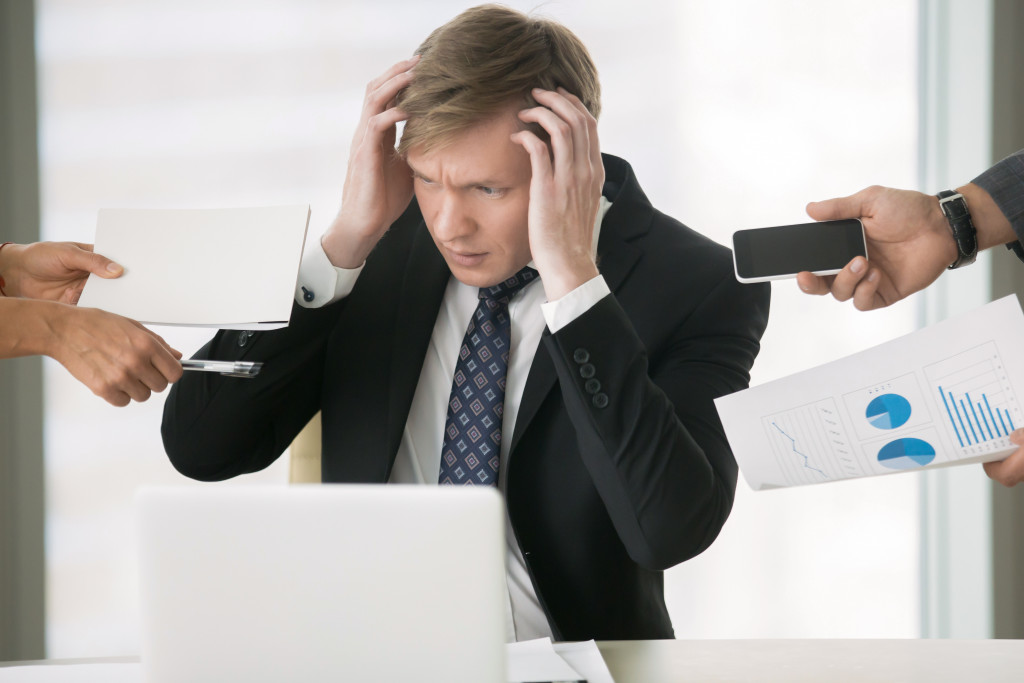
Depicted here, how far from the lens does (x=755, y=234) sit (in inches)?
51.4

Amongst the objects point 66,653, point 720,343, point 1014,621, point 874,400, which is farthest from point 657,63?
point 66,653

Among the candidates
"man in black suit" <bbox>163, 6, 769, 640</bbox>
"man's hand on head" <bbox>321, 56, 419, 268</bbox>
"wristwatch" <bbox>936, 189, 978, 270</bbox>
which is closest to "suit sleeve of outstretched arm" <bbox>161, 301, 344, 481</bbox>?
"man in black suit" <bbox>163, 6, 769, 640</bbox>

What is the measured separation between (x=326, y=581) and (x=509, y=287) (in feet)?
3.02

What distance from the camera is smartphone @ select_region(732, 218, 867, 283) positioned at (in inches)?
50.8

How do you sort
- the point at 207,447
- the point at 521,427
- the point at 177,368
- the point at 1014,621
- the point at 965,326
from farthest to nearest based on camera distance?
the point at 1014,621
the point at 207,447
the point at 521,427
the point at 177,368
the point at 965,326

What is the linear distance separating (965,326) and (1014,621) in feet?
6.33

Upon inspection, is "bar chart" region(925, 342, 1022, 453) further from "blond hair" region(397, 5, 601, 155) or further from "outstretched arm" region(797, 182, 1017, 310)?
"blond hair" region(397, 5, 601, 155)

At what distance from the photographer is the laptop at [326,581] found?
65cm

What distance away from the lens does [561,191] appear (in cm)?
137

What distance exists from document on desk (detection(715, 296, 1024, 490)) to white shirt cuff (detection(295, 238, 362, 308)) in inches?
28.2

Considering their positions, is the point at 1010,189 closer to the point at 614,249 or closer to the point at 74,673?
the point at 614,249

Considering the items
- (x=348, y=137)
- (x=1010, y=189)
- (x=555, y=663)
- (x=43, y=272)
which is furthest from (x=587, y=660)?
(x=348, y=137)

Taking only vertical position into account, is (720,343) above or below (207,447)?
above

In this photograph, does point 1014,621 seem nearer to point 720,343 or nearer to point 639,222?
point 720,343
